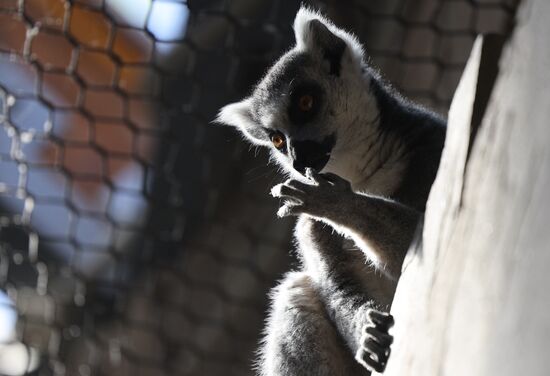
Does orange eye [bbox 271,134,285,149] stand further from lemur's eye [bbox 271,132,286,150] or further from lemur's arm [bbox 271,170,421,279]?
lemur's arm [bbox 271,170,421,279]

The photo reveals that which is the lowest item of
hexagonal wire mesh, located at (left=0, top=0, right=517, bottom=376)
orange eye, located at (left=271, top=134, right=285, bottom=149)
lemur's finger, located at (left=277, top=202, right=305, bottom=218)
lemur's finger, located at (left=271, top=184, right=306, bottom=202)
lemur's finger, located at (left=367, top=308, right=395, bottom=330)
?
Answer: hexagonal wire mesh, located at (left=0, top=0, right=517, bottom=376)

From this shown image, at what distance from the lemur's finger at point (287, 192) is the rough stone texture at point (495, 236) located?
39 cm

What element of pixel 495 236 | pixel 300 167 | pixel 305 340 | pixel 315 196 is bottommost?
pixel 305 340

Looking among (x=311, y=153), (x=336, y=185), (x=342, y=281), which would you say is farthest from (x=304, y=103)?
(x=336, y=185)

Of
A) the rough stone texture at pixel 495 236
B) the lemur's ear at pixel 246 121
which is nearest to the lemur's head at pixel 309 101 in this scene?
the lemur's ear at pixel 246 121

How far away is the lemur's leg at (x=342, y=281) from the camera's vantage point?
5.30 ft

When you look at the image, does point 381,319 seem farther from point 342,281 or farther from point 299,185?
point 342,281

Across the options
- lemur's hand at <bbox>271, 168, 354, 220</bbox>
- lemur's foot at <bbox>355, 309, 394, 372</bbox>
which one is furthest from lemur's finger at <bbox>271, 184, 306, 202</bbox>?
lemur's foot at <bbox>355, 309, 394, 372</bbox>

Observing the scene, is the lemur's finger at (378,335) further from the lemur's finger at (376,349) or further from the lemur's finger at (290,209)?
the lemur's finger at (290,209)

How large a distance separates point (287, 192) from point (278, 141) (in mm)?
602

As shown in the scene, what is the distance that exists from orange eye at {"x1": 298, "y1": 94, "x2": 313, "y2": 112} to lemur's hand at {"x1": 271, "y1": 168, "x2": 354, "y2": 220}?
1.68 ft

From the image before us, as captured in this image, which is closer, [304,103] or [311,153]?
[311,153]

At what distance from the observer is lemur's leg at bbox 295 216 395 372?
5.30 feet

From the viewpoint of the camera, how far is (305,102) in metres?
1.96
